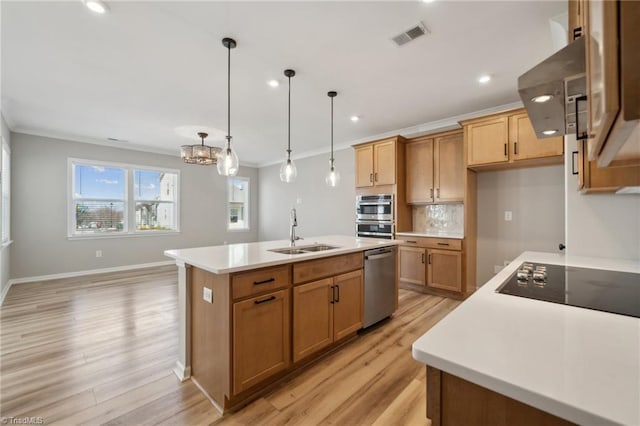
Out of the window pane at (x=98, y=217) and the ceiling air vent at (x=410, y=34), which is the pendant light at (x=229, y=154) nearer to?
the ceiling air vent at (x=410, y=34)

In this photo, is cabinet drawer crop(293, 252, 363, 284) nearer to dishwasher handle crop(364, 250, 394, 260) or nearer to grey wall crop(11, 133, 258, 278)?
dishwasher handle crop(364, 250, 394, 260)

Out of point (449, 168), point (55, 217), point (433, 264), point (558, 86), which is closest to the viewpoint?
point (558, 86)

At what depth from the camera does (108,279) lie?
491cm

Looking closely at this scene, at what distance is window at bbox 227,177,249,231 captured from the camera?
7.42m

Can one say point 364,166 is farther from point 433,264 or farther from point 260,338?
point 260,338

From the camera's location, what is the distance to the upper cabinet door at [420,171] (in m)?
4.28

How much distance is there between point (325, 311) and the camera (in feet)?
7.63

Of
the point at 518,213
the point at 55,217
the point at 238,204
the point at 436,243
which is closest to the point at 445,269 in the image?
the point at 436,243

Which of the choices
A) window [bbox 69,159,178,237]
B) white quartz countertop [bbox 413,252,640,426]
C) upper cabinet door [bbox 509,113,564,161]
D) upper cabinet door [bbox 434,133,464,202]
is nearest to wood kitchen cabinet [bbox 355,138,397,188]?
upper cabinet door [bbox 434,133,464,202]

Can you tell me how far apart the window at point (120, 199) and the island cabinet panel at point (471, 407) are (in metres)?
6.50

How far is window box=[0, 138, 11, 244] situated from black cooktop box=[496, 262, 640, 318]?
608 centimetres

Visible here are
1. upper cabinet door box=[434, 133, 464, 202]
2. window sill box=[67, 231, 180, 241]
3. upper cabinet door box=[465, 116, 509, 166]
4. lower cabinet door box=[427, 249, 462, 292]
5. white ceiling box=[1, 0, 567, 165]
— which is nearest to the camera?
white ceiling box=[1, 0, 567, 165]

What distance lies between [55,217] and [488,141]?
7.07 m

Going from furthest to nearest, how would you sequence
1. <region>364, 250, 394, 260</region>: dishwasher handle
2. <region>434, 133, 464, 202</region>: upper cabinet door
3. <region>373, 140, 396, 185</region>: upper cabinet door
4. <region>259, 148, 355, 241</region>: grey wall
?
<region>259, 148, 355, 241</region>: grey wall, <region>373, 140, 396, 185</region>: upper cabinet door, <region>434, 133, 464, 202</region>: upper cabinet door, <region>364, 250, 394, 260</region>: dishwasher handle
